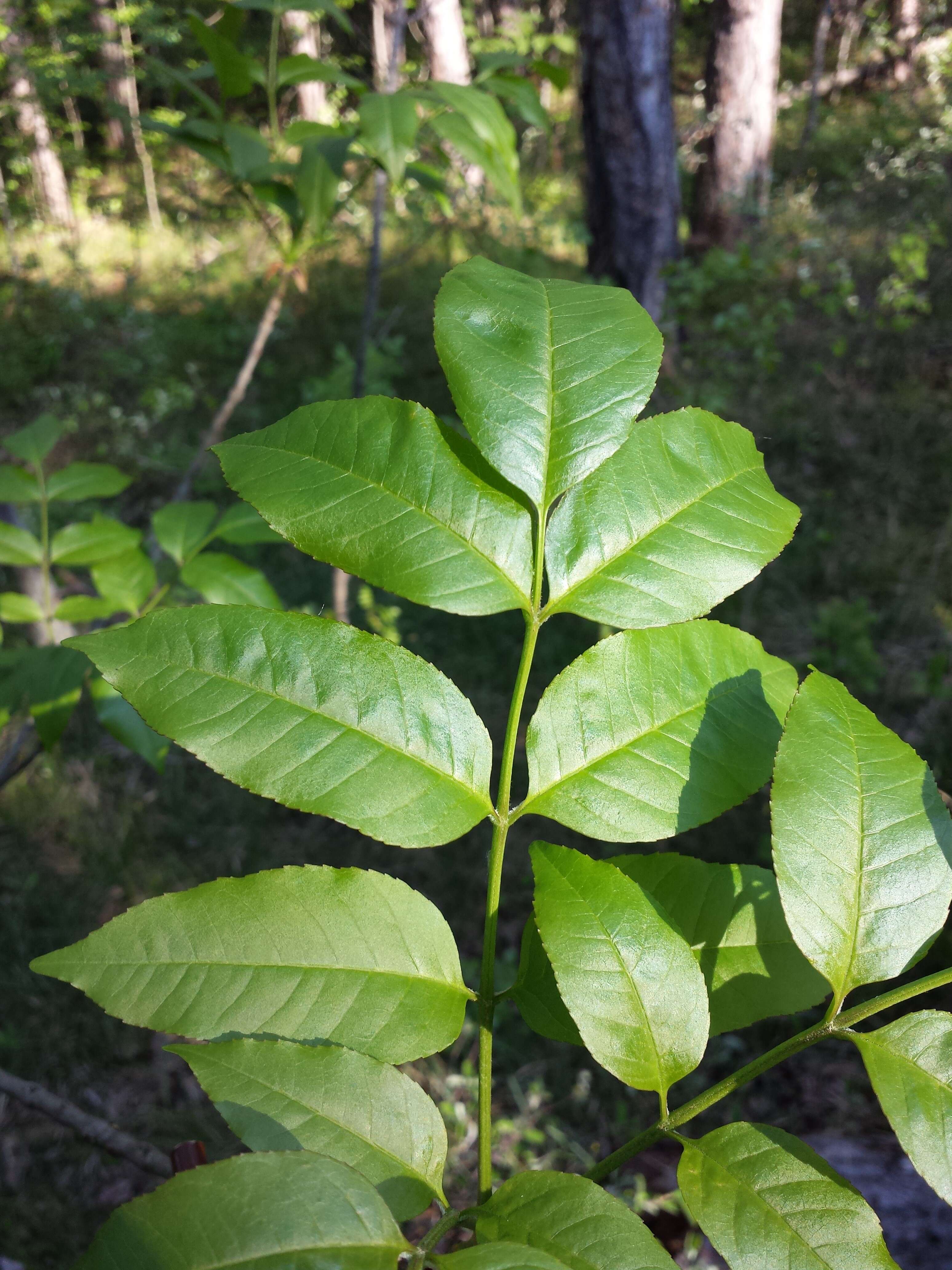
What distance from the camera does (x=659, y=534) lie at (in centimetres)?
60

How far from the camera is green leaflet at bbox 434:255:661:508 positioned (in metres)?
0.58

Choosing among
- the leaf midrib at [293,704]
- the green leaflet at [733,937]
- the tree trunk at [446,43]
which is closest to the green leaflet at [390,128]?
the leaf midrib at [293,704]

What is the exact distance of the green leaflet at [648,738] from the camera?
0.57m

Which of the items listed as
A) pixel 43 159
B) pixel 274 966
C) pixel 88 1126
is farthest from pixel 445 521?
pixel 43 159

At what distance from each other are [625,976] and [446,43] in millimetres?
9857

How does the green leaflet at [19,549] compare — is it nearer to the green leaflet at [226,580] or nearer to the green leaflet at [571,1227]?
the green leaflet at [226,580]

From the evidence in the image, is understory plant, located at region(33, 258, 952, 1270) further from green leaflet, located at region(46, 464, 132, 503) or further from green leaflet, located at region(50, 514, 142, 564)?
green leaflet, located at region(46, 464, 132, 503)

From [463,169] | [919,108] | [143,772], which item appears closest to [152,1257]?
[143,772]

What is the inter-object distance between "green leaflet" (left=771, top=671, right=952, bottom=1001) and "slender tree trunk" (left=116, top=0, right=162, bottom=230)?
948cm

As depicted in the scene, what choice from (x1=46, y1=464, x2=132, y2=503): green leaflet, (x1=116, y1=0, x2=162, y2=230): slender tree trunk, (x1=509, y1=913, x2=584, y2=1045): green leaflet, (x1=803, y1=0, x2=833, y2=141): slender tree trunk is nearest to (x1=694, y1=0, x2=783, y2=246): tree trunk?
(x1=803, y1=0, x2=833, y2=141): slender tree trunk

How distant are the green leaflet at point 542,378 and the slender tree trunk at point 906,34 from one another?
41.1 ft

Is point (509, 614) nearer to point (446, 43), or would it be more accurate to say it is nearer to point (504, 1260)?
point (504, 1260)

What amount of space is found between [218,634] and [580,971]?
33cm

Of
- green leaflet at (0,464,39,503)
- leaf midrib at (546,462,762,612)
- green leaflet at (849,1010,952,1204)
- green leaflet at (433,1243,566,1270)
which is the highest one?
leaf midrib at (546,462,762,612)
